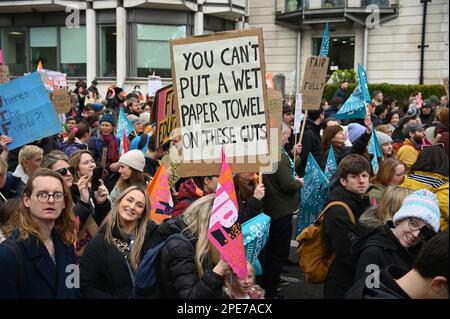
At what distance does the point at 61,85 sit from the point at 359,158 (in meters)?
9.60

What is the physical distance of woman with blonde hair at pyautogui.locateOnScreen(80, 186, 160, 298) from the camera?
3277 millimetres

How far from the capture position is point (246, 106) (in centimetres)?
371

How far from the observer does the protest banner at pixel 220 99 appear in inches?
145

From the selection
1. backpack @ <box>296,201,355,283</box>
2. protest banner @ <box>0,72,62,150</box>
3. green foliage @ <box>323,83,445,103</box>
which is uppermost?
green foliage @ <box>323,83,445,103</box>

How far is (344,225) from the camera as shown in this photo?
12.6 ft

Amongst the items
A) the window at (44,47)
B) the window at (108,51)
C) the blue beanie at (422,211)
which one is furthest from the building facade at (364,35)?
the blue beanie at (422,211)

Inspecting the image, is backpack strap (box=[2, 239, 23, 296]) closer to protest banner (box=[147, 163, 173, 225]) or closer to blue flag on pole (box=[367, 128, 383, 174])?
protest banner (box=[147, 163, 173, 225])

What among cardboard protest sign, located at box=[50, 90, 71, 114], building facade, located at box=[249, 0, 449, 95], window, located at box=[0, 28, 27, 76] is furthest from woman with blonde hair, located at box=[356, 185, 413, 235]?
window, located at box=[0, 28, 27, 76]

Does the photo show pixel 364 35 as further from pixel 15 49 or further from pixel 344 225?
pixel 344 225

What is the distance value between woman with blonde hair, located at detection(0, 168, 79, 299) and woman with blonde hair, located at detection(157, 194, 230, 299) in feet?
1.81

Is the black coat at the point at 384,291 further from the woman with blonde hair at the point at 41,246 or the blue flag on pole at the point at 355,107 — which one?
the blue flag on pole at the point at 355,107

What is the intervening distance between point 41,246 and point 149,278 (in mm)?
605

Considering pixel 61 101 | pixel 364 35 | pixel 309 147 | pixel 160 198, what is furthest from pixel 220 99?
pixel 364 35

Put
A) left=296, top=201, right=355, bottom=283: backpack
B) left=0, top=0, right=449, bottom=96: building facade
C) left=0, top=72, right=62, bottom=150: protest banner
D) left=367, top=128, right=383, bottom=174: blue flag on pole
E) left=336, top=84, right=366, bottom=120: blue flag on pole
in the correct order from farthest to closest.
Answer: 1. left=0, top=0, right=449, bottom=96: building facade
2. left=336, top=84, right=366, bottom=120: blue flag on pole
3. left=367, top=128, right=383, bottom=174: blue flag on pole
4. left=0, top=72, right=62, bottom=150: protest banner
5. left=296, top=201, right=355, bottom=283: backpack
